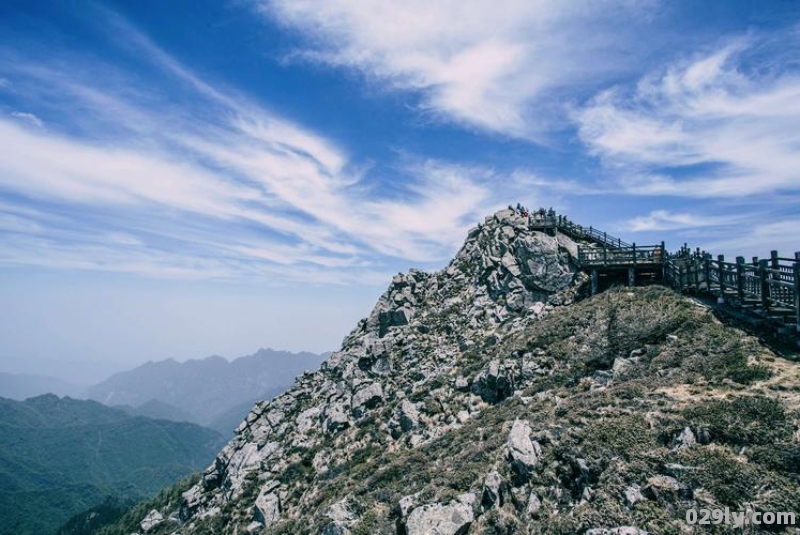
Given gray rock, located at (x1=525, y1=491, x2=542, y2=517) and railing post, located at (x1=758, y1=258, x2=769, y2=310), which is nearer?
gray rock, located at (x1=525, y1=491, x2=542, y2=517)

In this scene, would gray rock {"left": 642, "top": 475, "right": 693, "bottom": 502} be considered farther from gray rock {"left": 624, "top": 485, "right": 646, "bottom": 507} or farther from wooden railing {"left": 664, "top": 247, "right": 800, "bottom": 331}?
wooden railing {"left": 664, "top": 247, "right": 800, "bottom": 331}

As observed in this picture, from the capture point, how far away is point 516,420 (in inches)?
732

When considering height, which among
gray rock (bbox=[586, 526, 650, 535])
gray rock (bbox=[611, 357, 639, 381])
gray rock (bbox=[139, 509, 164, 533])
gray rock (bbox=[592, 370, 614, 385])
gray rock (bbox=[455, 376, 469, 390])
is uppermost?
gray rock (bbox=[611, 357, 639, 381])

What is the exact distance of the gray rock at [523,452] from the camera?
15555mm

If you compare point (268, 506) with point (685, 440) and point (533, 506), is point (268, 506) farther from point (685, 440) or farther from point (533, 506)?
point (685, 440)

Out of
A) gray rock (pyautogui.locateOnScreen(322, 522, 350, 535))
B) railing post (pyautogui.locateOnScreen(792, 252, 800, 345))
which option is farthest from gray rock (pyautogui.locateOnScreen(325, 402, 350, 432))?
railing post (pyautogui.locateOnScreen(792, 252, 800, 345))

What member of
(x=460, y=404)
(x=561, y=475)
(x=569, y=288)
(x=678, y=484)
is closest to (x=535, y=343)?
(x=460, y=404)

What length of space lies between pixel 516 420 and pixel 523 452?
A: 2.58m

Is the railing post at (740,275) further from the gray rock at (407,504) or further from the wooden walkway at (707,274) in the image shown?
the gray rock at (407,504)

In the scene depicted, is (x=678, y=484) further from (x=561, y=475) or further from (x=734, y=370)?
(x=734, y=370)

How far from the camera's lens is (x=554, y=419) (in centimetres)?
1878

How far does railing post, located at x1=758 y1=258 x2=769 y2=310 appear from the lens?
66.5ft

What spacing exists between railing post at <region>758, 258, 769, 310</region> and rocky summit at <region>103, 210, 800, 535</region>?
6.15ft

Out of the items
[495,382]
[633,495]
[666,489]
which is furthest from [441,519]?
[495,382]
